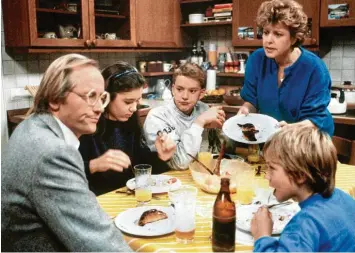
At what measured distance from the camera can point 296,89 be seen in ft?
6.63

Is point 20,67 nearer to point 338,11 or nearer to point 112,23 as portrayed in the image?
point 112,23

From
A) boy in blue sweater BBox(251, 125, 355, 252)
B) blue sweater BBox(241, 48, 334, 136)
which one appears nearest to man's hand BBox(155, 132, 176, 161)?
boy in blue sweater BBox(251, 125, 355, 252)

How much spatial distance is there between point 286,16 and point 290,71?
271 millimetres

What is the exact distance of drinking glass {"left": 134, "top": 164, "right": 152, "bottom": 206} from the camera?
134 centimetres

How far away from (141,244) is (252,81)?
4.49ft

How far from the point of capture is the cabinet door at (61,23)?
2.91 metres

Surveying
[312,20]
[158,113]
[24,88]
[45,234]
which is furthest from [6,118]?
[312,20]

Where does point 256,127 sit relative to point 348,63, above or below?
below

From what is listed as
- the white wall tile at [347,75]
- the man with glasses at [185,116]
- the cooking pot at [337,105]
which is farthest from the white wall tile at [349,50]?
the man with glasses at [185,116]

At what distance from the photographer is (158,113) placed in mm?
2047

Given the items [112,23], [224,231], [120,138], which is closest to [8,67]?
[112,23]

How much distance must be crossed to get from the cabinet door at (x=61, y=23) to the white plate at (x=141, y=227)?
1987mm

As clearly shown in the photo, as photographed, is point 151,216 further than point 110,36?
No

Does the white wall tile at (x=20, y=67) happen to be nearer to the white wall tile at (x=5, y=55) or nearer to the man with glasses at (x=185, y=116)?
the white wall tile at (x=5, y=55)
